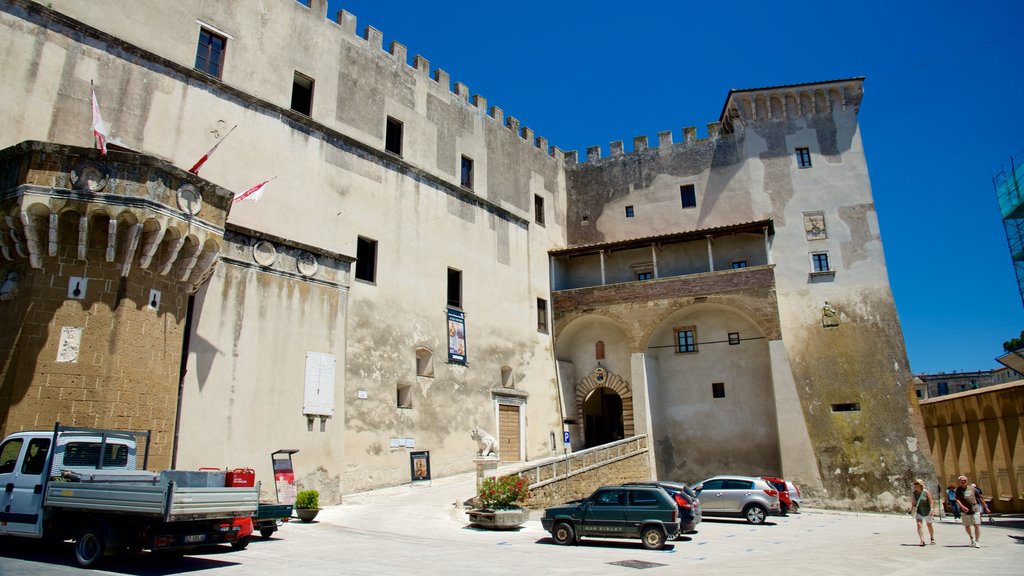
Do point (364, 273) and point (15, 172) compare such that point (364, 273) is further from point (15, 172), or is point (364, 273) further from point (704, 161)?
point (704, 161)

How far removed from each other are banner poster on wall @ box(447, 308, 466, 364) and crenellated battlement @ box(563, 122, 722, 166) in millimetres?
13548

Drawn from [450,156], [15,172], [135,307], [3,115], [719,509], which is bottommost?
[719,509]

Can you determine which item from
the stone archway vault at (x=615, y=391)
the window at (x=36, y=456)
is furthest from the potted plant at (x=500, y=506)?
the stone archway vault at (x=615, y=391)

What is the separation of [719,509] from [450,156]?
1705cm

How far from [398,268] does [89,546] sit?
15.8 m

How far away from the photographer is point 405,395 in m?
23.0

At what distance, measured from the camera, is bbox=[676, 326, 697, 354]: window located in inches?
1174

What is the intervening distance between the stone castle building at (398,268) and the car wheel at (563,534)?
6674 mm

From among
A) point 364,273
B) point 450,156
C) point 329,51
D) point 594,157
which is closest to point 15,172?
point 364,273

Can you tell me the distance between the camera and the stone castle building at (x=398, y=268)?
1342 cm

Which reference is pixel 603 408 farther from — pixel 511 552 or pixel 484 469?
pixel 511 552

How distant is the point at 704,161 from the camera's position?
1288 inches

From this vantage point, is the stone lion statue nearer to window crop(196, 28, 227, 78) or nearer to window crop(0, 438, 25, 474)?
window crop(0, 438, 25, 474)

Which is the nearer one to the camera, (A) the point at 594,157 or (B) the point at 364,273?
(B) the point at 364,273
